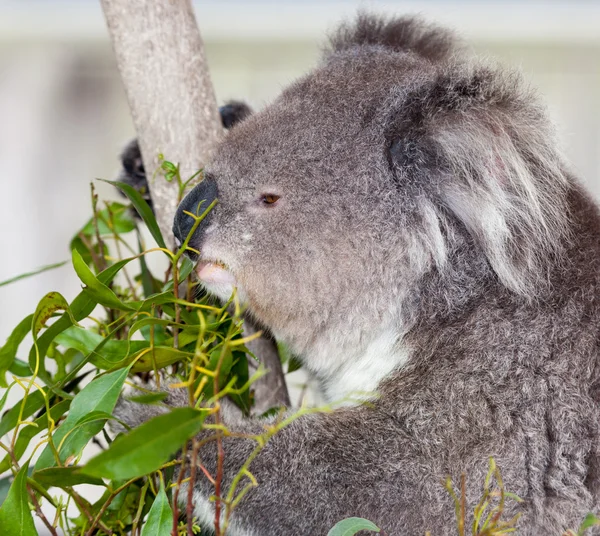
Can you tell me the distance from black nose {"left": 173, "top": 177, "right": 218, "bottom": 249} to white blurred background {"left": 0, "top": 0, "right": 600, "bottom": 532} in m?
3.34

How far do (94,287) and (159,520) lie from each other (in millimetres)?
464

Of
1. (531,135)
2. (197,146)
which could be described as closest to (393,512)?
(531,135)

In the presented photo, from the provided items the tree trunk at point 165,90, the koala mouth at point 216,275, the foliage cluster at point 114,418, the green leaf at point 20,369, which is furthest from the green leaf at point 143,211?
the green leaf at point 20,369

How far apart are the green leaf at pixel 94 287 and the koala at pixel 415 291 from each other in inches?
12.3

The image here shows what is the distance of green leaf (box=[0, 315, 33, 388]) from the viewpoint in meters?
1.62

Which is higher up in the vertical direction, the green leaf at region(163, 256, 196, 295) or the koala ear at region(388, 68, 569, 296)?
the koala ear at region(388, 68, 569, 296)

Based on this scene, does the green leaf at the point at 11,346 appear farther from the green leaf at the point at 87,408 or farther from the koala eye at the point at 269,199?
the koala eye at the point at 269,199

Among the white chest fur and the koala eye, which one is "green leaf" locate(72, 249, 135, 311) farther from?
the white chest fur

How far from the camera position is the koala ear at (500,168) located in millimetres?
1721

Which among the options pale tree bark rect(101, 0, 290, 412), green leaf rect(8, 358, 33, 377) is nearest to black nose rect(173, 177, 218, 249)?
pale tree bark rect(101, 0, 290, 412)

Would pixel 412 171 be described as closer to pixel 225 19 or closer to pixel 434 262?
pixel 434 262

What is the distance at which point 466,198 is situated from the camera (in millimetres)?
1758

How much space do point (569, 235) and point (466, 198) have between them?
0.27 meters

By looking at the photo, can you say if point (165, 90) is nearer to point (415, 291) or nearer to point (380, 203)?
point (380, 203)
